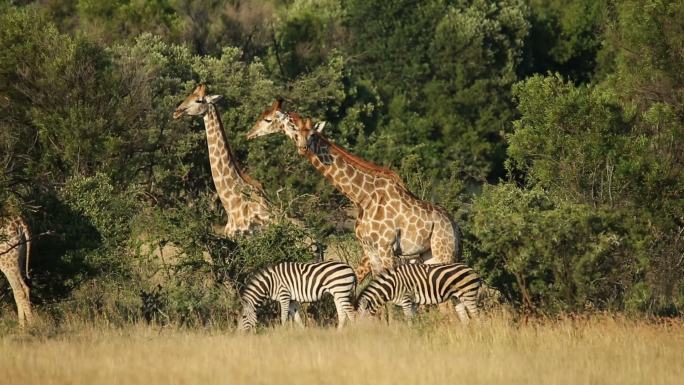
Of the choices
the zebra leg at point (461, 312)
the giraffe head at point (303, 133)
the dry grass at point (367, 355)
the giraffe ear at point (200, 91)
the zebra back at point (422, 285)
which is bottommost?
the dry grass at point (367, 355)

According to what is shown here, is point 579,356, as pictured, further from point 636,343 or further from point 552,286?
point 552,286

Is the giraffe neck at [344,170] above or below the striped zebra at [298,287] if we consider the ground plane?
above

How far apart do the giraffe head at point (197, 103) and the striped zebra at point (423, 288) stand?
538cm

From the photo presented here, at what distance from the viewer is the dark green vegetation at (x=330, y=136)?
15.3 m

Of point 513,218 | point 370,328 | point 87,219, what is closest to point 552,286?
point 513,218

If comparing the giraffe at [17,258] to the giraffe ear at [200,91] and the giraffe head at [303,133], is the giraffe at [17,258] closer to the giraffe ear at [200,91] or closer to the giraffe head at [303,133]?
the giraffe head at [303,133]

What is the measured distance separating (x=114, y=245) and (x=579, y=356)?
6605 millimetres

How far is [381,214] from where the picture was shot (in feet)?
53.3

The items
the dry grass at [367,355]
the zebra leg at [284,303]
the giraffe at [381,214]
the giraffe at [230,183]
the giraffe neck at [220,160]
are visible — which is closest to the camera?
the dry grass at [367,355]

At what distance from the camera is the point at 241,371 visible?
1139cm

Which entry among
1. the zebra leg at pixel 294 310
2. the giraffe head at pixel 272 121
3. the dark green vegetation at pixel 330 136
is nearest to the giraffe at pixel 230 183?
the dark green vegetation at pixel 330 136

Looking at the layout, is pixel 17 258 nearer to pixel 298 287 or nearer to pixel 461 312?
pixel 298 287

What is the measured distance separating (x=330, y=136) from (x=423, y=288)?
14.1 m

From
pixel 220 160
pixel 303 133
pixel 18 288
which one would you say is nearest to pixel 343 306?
pixel 303 133
